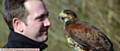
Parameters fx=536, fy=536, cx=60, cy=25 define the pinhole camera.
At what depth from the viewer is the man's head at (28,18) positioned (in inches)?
120

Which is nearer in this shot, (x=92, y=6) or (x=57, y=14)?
(x=57, y=14)

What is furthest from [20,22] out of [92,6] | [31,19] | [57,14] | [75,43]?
[92,6]

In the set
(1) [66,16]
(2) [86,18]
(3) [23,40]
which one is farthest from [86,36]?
(2) [86,18]

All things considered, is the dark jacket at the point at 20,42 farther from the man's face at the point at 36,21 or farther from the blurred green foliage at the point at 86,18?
the blurred green foliage at the point at 86,18

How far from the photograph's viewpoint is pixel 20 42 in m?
3.07

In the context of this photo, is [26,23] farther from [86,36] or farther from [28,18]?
[86,36]

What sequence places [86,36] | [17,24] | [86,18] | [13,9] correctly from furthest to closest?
[86,18] → [86,36] → [17,24] → [13,9]

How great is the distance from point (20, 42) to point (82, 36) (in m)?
0.51

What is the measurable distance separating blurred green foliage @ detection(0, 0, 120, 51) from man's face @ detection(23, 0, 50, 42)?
0.49 metres

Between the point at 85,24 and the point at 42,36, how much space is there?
383 millimetres

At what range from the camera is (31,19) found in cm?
319

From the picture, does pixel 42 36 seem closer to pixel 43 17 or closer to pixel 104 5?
pixel 43 17

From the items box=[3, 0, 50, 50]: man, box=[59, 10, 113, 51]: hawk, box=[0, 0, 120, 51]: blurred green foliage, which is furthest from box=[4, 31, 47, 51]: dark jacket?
box=[0, 0, 120, 51]: blurred green foliage

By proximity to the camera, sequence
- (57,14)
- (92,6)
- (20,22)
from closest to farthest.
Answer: (20,22) → (57,14) → (92,6)
